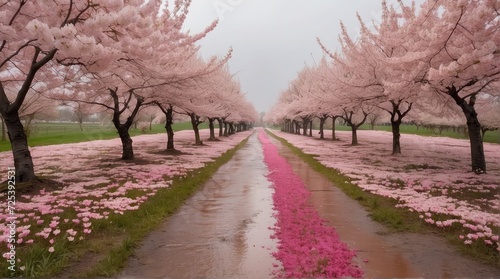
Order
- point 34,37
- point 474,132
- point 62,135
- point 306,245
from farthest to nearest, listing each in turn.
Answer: point 62,135
point 474,132
point 34,37
point 306,245

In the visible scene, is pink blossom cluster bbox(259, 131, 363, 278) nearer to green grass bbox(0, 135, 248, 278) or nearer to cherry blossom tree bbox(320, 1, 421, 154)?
green grass bbox(0, 135, 248, 278)

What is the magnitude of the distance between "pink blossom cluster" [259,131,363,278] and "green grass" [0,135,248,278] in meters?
2.85

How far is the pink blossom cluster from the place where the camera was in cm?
518

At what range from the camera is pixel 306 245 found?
631cm

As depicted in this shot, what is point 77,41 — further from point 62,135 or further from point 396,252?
point 62,135

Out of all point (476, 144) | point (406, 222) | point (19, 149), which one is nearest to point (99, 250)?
point (406, 222)

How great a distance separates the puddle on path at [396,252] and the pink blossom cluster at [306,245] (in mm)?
299

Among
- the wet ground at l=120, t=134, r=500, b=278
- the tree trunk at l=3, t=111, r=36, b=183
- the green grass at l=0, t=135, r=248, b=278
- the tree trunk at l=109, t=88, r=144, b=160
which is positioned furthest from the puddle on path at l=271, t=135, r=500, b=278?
the tree trunk at l=109, t=88, r=144, b=160

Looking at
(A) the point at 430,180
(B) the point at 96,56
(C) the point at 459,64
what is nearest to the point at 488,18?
(C) the point at 459,64

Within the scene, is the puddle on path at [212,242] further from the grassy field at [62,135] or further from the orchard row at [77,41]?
the grassy field at [62,135]

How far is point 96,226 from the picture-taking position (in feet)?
23.6

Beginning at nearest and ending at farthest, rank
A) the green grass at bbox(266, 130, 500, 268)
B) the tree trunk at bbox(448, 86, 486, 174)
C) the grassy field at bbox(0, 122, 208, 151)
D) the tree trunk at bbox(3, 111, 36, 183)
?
the green grass at bbox(266, 130, 500, 268) → the tree trunk at bbox(3, 111, 36, 183) → the tree trunk at bbox(448, 86, 486, 174) → the grassy field at bbox(0, 122, 208, 151)

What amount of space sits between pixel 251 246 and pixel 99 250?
2.92m

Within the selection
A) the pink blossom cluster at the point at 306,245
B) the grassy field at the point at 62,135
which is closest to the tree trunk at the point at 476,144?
the pink blossom cluster at the point at 306,245
